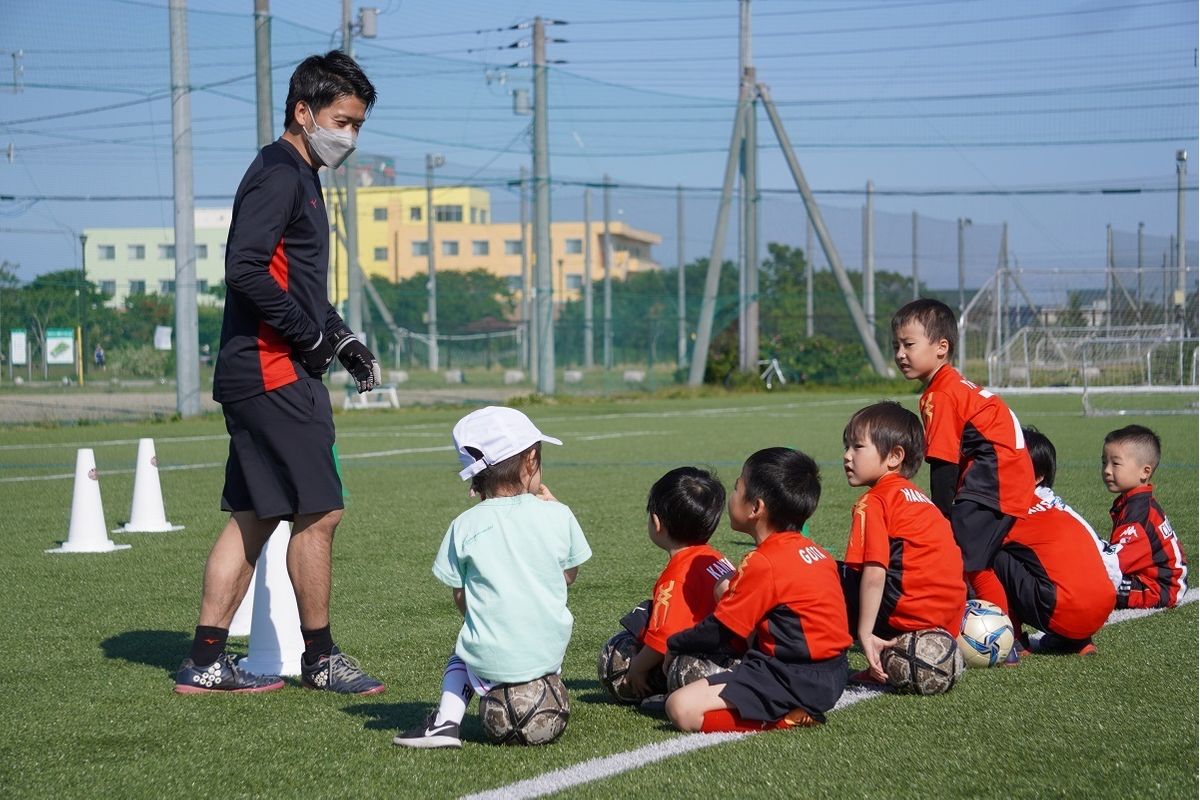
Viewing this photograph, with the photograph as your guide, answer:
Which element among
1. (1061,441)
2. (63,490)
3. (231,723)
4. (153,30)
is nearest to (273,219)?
(231,723)

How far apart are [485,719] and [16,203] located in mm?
20495

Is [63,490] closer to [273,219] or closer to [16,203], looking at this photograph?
[273,219]

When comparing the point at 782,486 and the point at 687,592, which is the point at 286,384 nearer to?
the point at 687,592

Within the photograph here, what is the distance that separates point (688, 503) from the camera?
4.39m

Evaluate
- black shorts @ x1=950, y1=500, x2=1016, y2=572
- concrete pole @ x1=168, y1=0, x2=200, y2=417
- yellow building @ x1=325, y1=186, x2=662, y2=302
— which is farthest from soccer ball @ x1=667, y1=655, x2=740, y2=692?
yellow building @ x1=325, y1=186, x2=662, y2=302

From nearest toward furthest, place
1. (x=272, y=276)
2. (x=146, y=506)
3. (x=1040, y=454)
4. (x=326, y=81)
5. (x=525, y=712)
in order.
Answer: (x=525, y=712) → (x=272, y=276) → (x=326, y=81) → (x=1040, y=454) → (x=146, y=506)

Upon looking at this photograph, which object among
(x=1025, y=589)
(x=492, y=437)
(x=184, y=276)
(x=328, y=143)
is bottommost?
(x=1025, y=589)

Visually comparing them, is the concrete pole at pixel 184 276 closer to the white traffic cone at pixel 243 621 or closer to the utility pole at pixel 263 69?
the utility pole at pixel 263 69

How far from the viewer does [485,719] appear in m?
3.89

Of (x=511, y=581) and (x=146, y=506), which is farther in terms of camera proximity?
(x=146, y=506)

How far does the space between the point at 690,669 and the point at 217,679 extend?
160 cm

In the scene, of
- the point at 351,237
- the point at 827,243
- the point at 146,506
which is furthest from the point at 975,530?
the point at 827,243

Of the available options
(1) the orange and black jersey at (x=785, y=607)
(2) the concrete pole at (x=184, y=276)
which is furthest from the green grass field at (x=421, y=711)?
(2) the concrete pole at (x=184, y=276)

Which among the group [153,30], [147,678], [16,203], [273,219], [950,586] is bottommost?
[147,678]
